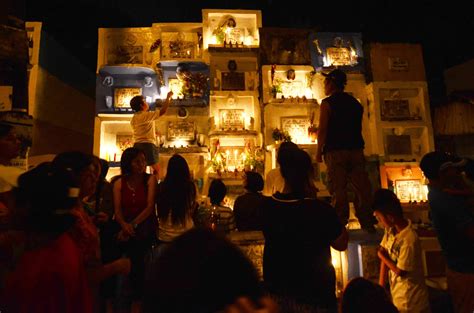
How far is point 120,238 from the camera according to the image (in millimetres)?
3182

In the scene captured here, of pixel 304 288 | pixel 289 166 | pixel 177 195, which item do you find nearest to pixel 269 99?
pixel 177 195

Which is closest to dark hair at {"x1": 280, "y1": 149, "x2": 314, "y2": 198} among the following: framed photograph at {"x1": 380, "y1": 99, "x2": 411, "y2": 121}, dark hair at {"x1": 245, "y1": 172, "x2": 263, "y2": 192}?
dark hair at {"x1": 245, "y1": 172, "x2": 263, "y2": 192}

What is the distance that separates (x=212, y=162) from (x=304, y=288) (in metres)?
5.74

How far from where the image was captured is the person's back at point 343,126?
13.2 ft

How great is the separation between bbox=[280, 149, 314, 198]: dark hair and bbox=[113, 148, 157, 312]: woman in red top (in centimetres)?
170

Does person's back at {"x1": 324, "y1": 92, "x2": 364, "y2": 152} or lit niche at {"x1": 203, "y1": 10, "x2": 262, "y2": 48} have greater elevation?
lit niche at {"x1": 203, "y1": 10, "x2": 262, "y2": 48}

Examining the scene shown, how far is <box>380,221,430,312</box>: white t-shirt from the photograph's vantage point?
3010mm

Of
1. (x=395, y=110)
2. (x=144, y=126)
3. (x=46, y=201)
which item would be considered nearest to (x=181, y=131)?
(x=144, y=126)

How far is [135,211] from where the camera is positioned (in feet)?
10.9

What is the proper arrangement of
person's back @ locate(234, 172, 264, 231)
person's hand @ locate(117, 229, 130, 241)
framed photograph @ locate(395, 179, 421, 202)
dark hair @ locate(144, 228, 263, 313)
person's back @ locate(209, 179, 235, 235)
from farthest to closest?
1. framed photograph @ locate(395, 179, 421, 202)
2. person's back @ locate(234, 172, 264, 231)
3. person's back @ locate(209, 179, 235, 235)
4. person's hand @ locate(117, 229, 130, 241)
5. dark hair @ locate(144, 228, 263, 313)

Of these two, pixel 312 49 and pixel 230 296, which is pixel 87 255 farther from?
pixel 312 49

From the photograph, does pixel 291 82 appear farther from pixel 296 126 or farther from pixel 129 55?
pixel 129 55

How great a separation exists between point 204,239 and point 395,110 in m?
8.45

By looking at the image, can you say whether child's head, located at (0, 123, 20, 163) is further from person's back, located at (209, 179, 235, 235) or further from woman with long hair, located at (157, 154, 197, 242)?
person's back, located at (209, 179, 235, 235)
